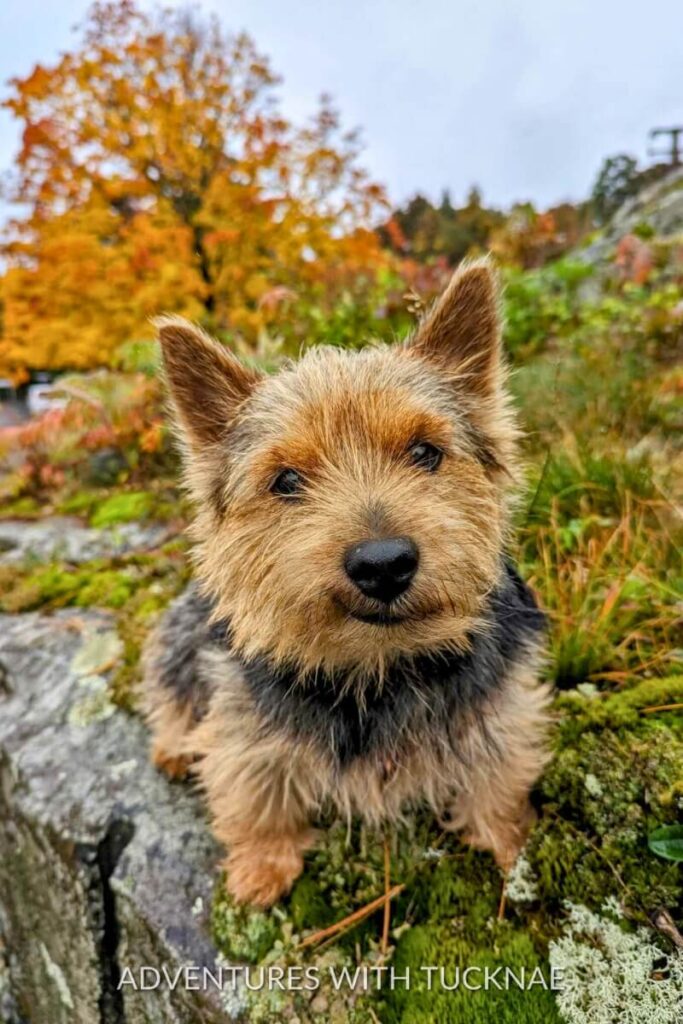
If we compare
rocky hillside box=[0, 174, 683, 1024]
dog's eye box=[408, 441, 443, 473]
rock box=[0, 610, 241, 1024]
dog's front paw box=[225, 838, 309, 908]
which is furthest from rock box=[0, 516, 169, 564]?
dog's eye box=[408, 441, 443, 473]

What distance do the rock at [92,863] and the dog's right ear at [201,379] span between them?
5.67 feet

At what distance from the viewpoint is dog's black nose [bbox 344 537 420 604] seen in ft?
5.16

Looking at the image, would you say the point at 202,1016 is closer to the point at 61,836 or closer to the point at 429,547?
the point at 61,836

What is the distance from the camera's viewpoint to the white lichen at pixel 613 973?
1.76 meters

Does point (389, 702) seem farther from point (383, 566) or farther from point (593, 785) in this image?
point (593, 785)

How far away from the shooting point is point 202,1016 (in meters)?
2.10

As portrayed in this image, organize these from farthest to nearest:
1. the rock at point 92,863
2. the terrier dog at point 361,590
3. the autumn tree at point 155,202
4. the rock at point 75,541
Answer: the autumn tree at point 155,202, the rock at point 75,541, the rock at point 92,863, the terrier dog at point 361,590

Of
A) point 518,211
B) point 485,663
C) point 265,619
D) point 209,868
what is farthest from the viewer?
point 518,211

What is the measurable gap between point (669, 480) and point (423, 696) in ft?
8.31

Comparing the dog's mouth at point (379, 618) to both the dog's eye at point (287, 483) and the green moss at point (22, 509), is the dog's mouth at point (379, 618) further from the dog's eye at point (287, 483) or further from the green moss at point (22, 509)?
the green moss at point (22, 509)

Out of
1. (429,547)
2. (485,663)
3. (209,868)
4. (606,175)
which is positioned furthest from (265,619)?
(606,175)

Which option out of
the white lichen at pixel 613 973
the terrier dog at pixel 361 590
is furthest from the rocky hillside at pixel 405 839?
the terrier dog at pixel 361 590

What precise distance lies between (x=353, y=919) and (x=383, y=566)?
144 centimetres

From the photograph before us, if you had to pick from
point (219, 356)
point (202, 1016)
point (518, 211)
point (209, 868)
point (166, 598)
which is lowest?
point (202, 1016)
